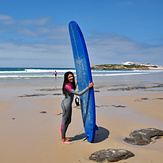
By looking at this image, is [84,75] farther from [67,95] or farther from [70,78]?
[67,95]

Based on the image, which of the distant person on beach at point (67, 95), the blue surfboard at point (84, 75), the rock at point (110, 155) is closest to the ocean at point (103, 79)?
the blue surfboard at point (84, 75)

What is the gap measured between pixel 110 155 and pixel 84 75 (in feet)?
4.93

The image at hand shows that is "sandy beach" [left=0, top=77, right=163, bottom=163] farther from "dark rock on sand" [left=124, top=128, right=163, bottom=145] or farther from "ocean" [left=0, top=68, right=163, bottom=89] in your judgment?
"ocean" [left=0, top=68, right=163, bottom=89]

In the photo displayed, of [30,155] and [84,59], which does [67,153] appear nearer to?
[30,155]

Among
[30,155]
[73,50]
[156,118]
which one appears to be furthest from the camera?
[156,118]

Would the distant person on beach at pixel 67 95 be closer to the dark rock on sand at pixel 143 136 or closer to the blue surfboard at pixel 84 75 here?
the blue surfboard at pixel 84 75

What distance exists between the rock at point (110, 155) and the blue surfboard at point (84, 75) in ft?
1.77

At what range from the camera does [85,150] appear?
3523 millimetres

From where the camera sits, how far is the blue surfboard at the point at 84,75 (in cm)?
358

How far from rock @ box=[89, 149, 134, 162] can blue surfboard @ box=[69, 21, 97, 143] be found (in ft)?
1.77

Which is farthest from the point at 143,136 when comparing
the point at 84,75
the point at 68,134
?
the point at 84,75

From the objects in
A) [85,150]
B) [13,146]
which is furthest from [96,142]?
[13,146]

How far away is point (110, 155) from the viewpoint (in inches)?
122

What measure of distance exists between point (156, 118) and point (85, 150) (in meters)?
2.98
